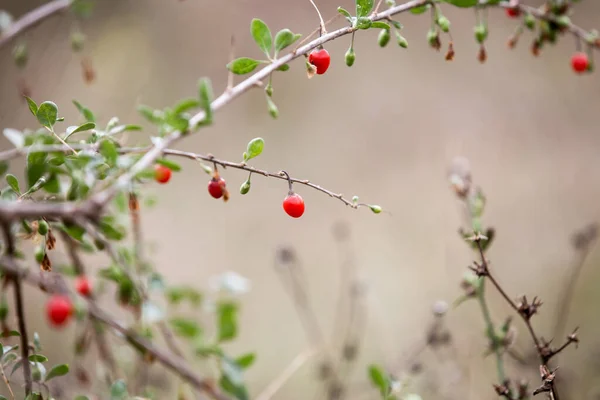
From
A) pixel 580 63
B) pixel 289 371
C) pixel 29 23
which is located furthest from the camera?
pixel 289 371

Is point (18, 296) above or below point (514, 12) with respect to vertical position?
below

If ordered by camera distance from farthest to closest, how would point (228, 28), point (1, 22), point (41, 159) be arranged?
point (228, 28) → point (1, 22) → point (41, 159)

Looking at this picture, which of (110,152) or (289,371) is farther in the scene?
(289,371)

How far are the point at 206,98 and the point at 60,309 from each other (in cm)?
23

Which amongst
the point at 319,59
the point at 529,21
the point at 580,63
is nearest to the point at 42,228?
the point at 319,59

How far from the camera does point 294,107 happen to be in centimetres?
196

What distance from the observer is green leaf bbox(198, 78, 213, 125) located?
484 mm

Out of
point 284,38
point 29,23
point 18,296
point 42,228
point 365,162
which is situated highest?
point 365,162

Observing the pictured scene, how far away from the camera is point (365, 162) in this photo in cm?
188

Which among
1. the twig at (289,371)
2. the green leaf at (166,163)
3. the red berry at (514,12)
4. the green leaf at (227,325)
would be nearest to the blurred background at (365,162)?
the twig at (289,371)

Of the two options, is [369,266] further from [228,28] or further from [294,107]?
[228,28]

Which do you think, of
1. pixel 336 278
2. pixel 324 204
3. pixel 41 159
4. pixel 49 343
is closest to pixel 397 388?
pixel 41 159

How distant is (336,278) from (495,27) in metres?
1.08

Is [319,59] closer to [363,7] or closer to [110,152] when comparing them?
[363,7]
